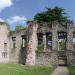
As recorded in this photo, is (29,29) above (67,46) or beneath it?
above

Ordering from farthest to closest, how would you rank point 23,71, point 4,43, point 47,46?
1. point 4,43
2. point 47,46
3. point 23,71

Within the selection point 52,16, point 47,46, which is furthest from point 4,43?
point 52,16

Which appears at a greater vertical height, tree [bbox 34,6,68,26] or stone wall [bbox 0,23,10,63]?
tree [bbox 34,6,68,26]

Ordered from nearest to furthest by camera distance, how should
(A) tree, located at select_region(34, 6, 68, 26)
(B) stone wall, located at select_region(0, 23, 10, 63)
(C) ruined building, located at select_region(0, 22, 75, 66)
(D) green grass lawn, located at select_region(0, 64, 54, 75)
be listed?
1. (D) green grass lawn, located at select_region(0, 64, 54, 75)
2. (C) ruined building, located at select_region(0, 22, 75, 66)
3. (B) stone wall, located at select_region(0, 23, 10, 63)
4. (A) tree, located at select_region(34, 6, 68, 26)

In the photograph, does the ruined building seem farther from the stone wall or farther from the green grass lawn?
the green grass lawn

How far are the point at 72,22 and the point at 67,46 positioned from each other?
3.88m

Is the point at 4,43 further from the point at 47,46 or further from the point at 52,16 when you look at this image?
the point at 52,16

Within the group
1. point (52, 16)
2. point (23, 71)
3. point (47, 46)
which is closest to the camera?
point (23, 71)

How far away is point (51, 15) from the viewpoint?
5888 cm

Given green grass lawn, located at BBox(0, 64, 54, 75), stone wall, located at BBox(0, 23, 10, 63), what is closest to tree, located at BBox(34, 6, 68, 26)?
stone wall, located at BBox(0, 23, 10, 63)

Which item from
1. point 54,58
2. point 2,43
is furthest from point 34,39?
point 2,43

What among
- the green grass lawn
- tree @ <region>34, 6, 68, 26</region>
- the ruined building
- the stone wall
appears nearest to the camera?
the green grass lawn

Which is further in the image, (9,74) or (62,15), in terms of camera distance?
A: (62,15)

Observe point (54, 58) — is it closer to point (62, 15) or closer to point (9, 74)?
point (9, 74)
